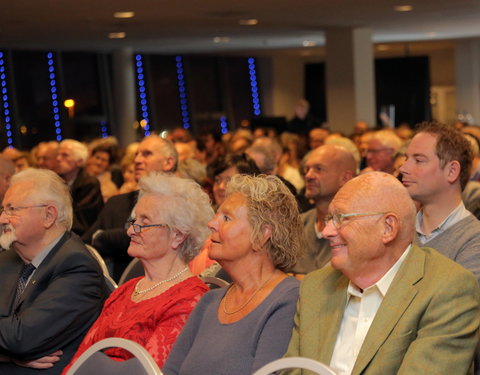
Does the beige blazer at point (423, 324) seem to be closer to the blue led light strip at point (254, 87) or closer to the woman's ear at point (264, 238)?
the woman's ear at point (264, 238)

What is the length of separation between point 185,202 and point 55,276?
64 cm

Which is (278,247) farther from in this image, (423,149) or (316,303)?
(423,149)

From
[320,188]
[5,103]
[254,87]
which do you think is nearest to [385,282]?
[320,188]

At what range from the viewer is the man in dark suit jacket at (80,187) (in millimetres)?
7125

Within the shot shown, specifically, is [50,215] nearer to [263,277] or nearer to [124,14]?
[263,277]

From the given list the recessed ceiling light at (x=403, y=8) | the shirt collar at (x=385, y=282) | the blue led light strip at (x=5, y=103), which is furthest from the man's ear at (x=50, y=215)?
the blue led light strip at (x=5, y=103)

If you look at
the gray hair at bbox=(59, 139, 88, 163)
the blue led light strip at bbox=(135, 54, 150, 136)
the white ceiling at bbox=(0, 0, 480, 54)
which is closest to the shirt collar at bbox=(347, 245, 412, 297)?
the gray hair at bbox=(59, 139, 88, 163)

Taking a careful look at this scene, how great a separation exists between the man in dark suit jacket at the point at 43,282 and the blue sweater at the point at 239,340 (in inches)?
28.1

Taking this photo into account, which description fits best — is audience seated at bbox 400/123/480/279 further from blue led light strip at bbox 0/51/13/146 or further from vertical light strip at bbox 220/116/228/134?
vertical light strip at bbox 220/116/228/134

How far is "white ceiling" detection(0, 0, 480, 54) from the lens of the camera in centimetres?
1102

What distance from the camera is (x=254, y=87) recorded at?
2352 cm

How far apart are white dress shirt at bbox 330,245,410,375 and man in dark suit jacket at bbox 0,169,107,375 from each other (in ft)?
4.36

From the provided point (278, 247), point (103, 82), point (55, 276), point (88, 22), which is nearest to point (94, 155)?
point (88, 22)

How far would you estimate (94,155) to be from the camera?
9.75m
